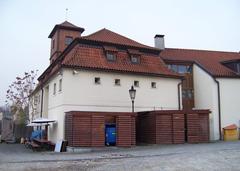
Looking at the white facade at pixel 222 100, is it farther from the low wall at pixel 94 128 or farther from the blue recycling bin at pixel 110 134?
the blue recycling bin at pixel 110 134

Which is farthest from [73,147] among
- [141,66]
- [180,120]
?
[141,66]

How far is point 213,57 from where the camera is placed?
34.3 metres

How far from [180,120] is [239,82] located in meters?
9.63

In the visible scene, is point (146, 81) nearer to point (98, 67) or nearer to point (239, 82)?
point (98, 67)

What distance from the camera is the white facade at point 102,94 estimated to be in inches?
934

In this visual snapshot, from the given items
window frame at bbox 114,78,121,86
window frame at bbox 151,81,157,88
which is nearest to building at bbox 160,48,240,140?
window frame at bbox 151,81,157,88

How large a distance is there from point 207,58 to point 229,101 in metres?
6.44

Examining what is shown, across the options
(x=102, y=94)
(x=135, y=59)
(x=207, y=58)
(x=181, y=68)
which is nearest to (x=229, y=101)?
(x=181, y=68)

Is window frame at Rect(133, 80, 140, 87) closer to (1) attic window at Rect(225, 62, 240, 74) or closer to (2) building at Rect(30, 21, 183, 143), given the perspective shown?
(2) building at Rect(30, 21, 183, 143)

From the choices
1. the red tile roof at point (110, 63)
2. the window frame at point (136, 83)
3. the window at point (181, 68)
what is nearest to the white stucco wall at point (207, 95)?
the window at point (181, 68)

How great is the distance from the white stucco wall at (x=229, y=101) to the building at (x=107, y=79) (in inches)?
160

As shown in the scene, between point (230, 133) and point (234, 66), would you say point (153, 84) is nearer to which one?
point (230, 133)

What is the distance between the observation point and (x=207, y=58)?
33812mm

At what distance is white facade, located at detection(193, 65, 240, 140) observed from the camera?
2839 cm
